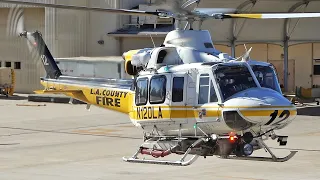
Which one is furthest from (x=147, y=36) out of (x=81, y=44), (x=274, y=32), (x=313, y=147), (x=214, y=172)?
(x=214, y=172)

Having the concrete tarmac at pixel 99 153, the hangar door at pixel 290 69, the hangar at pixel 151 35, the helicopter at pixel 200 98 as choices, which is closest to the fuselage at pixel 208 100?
the helicopter at pixel 200 98

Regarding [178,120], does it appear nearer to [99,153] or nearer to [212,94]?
[212,94]

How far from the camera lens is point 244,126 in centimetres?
1745

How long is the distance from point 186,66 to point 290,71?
26.8m

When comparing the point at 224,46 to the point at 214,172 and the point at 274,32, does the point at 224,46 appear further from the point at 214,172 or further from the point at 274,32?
the point at 214,172

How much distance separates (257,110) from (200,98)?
58.1 inches

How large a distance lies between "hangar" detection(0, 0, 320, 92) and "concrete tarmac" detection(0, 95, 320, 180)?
5460 millimetres

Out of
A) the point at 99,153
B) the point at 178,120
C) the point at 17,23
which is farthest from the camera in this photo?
the point at 17,23

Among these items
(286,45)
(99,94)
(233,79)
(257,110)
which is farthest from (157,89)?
(286,45)

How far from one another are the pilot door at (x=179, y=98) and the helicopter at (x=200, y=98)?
2cm

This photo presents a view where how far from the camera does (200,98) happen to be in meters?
18.2

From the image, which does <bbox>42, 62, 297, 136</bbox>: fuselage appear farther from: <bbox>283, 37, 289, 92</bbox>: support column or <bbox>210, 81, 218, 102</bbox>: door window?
<bbox>283, 37, 289, 92</bbox>: support column

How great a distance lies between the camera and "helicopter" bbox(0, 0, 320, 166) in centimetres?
1748

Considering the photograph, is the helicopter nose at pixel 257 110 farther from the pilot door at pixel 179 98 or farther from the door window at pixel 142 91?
the door window at pixel 142 91
